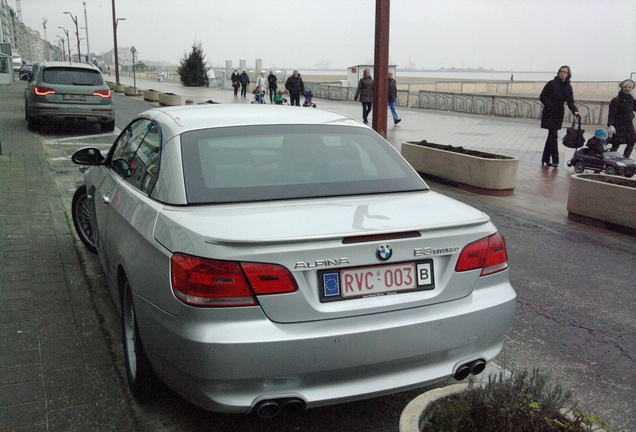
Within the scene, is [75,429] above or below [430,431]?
below

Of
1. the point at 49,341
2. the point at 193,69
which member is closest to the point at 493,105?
the point at 49,341

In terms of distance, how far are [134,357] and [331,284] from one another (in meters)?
1.41

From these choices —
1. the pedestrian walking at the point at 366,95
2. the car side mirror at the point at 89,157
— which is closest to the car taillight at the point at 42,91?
the pedestrian walking at the point at 366,95

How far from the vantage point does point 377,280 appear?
2846 mm

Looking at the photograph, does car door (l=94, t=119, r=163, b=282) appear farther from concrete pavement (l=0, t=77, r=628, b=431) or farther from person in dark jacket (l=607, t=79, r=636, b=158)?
person in dark jacket (l=607, t=79, r=636, b=158)

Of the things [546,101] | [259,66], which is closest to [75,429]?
[546,101]

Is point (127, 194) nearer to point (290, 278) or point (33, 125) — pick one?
point (290, 278)

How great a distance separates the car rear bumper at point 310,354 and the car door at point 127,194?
0.54 metres

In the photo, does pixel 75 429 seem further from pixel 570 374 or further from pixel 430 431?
pixel 570 374

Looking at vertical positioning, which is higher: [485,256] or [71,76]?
[71,76]

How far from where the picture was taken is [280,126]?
3869 millimetres

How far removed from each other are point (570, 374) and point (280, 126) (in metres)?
2.37

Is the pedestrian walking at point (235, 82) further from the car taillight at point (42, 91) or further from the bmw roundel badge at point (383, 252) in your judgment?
the bmw roundel badge at point (383, 252)

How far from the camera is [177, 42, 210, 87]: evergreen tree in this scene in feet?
193
